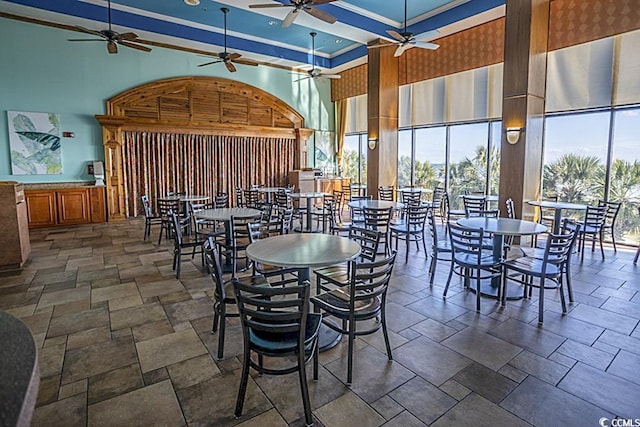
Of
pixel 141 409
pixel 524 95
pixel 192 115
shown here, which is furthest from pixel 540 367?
pixel 192 115

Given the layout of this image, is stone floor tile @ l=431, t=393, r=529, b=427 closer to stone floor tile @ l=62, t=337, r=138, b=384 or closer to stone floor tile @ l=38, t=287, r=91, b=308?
stone floor tile @ l=62, t=337, r=138, b=384

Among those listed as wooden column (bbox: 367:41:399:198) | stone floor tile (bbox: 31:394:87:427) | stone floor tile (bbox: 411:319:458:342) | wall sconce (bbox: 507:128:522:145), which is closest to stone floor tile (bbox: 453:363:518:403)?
stone floor tile (bbox: 411:319:458:342)

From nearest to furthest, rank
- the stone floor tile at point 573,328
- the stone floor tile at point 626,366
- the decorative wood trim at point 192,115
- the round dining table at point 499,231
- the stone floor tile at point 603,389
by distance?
1. the stone floor tile at point 603,389
2. the stone floor tile at point 626,366
3. the stone floor tile at point 573,328
4. the round dining table at point 499,231
5. the decorative wood trim at point 192,115

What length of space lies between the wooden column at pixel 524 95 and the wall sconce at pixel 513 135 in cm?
5

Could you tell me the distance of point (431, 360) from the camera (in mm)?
2715

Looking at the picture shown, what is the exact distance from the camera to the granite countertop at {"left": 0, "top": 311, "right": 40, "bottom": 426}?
0.70 meters

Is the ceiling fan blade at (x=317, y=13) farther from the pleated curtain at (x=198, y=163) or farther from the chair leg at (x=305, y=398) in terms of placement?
the pleated curtain at (x=198, y=163)

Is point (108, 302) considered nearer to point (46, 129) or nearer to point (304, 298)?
point (304, 298)

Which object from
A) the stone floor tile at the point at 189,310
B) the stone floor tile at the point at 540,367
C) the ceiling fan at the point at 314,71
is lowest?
the stone floor tile at the point at 540,367

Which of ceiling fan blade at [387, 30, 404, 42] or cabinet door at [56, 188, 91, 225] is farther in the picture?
cabinet door at [56, 188, 91, 225]

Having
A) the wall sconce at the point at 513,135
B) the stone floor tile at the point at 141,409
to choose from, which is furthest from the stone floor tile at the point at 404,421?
the wall sconce at the point at 513,135

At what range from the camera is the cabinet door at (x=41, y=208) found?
7555mm

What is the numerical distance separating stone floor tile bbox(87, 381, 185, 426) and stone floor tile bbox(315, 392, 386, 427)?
83 cm

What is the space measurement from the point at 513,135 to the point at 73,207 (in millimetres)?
9168
